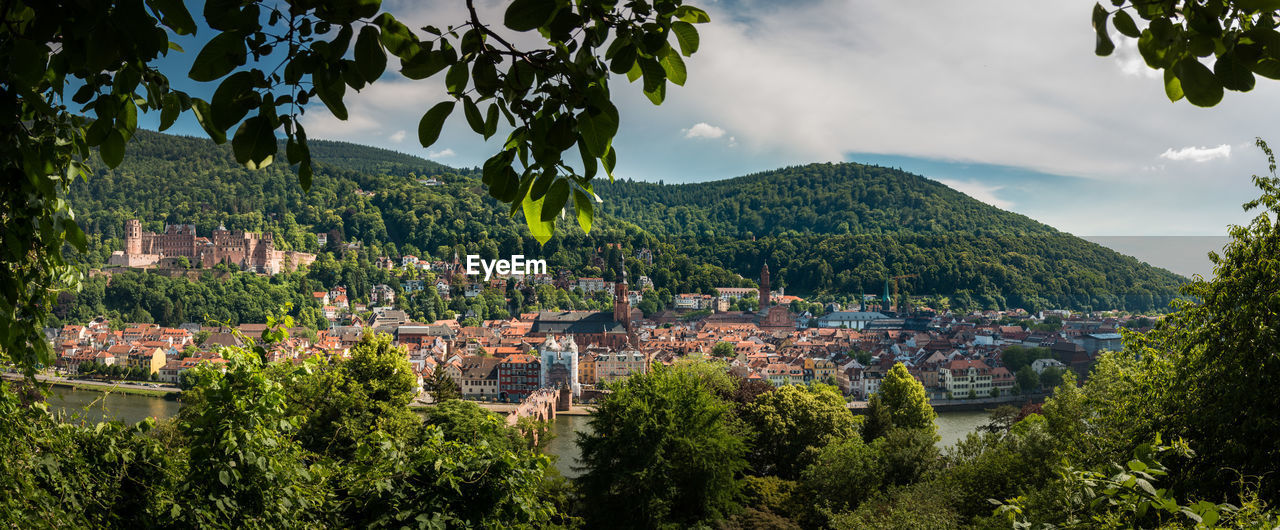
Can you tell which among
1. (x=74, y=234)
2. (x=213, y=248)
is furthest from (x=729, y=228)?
(x=74, y=234)

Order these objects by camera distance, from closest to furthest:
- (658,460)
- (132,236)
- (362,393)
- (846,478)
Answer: (658,460)
(846,478)
(362,393)
(132,236)

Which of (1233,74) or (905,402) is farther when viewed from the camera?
(905,402)

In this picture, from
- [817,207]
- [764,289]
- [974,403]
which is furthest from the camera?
[817,207]

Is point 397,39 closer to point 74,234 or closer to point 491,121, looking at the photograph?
point 491,121

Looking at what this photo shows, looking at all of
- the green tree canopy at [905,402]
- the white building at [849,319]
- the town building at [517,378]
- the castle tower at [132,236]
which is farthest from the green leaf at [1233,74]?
the castle tower at [132,236]

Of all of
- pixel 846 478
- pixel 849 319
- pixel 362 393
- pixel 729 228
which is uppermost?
pixel 729 228

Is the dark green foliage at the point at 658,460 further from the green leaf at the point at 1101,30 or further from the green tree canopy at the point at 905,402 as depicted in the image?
the green leaf at the point at 1101,30

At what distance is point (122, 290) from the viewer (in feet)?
111

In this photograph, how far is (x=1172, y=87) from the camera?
77 cm

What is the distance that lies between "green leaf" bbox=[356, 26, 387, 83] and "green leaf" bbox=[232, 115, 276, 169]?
105 mm

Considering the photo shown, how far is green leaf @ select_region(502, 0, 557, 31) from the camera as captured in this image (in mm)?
709

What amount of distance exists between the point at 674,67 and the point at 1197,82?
A: 1.66ft

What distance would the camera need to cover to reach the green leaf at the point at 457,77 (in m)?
0.79

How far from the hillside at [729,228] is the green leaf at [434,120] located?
34.9 meters
